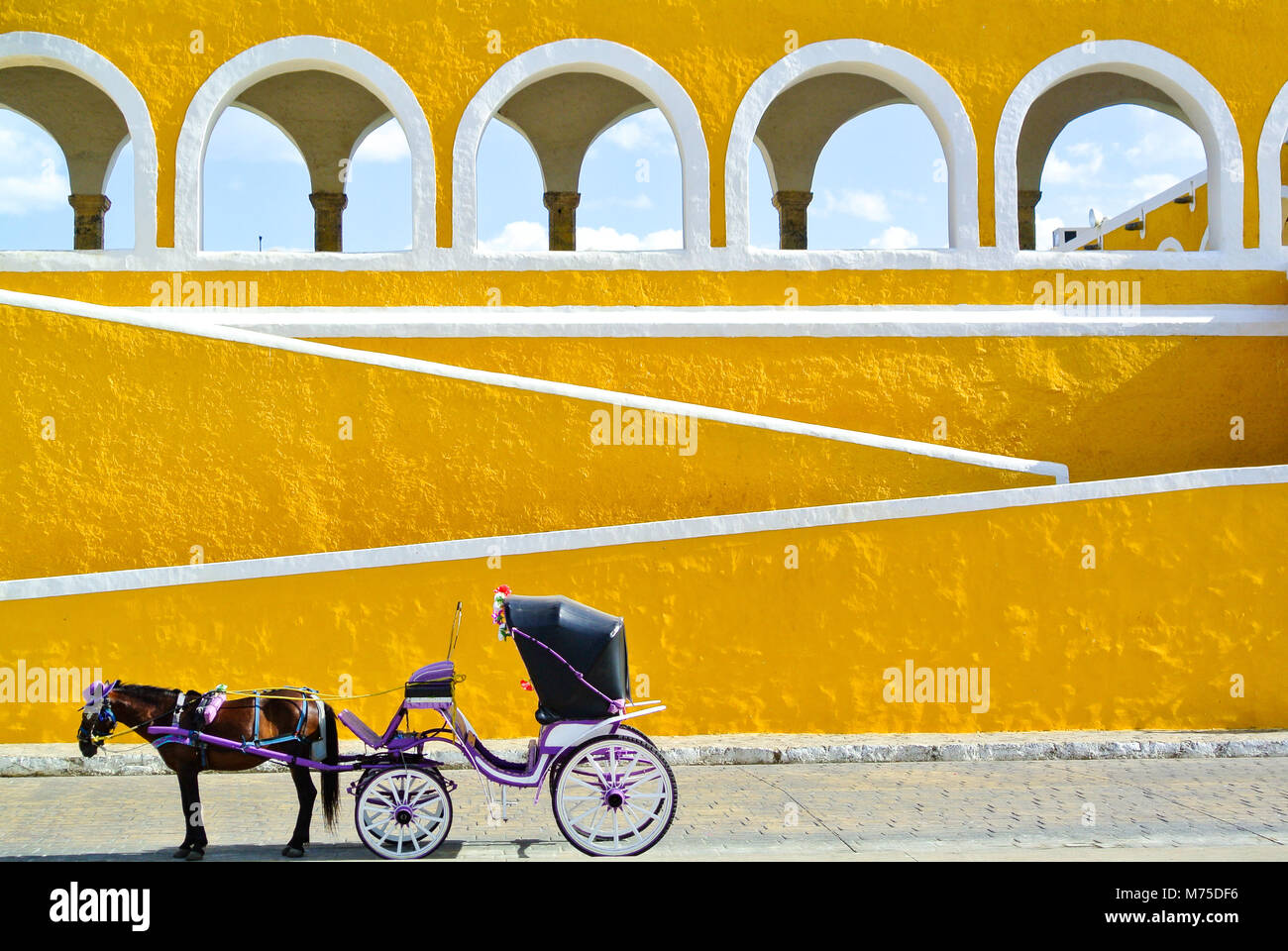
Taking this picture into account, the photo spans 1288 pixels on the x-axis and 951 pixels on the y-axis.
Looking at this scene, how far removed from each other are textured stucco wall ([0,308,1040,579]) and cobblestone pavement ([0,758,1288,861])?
2.01 metres

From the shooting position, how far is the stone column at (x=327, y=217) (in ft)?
57.5

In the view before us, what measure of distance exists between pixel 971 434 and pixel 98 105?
1165 cm

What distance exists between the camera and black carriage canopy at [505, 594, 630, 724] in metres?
6.39

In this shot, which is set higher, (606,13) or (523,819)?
(606,13)

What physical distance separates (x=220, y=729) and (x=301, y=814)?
0.59 m

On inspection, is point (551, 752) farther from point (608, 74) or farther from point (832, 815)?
point (608, 74)

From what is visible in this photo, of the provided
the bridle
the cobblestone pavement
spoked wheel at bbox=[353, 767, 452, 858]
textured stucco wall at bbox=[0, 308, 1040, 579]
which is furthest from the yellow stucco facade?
spoked wheel at bbox=[353, 767, 452, 858]

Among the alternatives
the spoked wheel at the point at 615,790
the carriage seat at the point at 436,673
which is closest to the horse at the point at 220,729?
the carriage seat at the point at 436,673

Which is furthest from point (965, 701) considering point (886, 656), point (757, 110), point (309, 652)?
point (757, 110)

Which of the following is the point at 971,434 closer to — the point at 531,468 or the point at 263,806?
the point at 531,468

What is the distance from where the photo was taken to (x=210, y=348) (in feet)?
33.7

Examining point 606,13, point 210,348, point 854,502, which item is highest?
point 606,13

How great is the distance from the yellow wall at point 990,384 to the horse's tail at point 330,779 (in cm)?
544

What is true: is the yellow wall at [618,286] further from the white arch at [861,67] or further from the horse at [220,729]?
the horse at [220,729]
